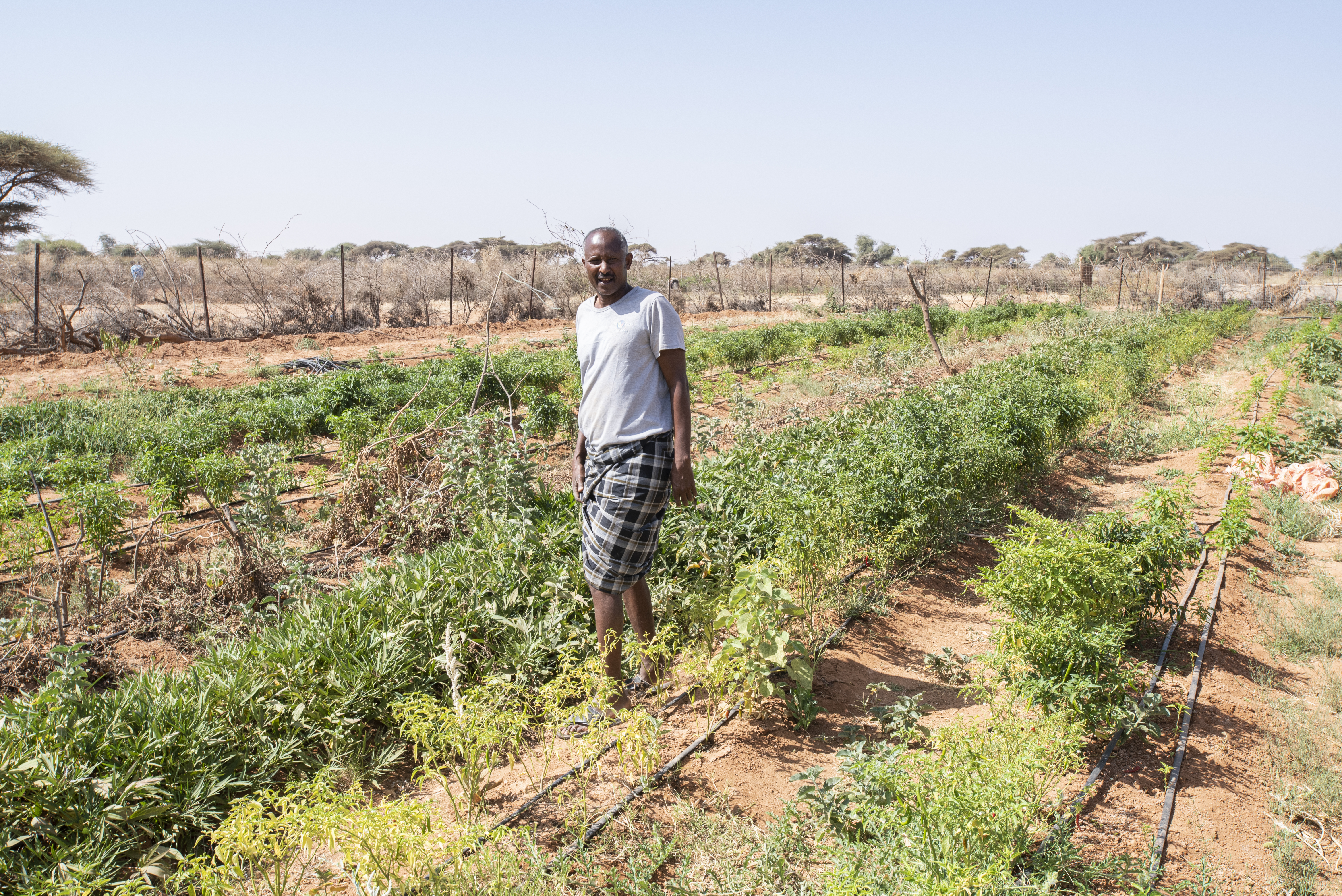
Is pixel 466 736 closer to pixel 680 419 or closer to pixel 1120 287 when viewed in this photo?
pixel 680 419

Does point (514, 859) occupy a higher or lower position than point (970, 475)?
lower

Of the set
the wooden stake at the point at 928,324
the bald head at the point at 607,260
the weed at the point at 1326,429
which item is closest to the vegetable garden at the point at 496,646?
the bald head at the point at 607,260

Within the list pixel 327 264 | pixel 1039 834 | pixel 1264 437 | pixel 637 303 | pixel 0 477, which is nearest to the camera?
pixel 1039 834

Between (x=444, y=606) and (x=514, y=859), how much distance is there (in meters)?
1.62

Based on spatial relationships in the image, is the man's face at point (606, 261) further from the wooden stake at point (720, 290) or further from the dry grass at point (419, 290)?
the wooden stake at point (720, 290)

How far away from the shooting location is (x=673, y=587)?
12.6 feet

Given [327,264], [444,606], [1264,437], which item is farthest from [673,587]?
[327,264]

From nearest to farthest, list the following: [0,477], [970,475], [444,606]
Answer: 1. [444,606]
2. [970,475]
3. [0,477]

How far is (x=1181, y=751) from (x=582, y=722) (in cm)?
224

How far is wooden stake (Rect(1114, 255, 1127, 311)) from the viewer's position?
81.6 ft

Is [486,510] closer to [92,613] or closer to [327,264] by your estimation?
[92,613]

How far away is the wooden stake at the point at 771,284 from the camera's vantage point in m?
26.7

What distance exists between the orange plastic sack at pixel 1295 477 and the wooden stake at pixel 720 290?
20.7 metres

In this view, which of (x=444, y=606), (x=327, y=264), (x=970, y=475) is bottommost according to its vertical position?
(x=444, y=606)
